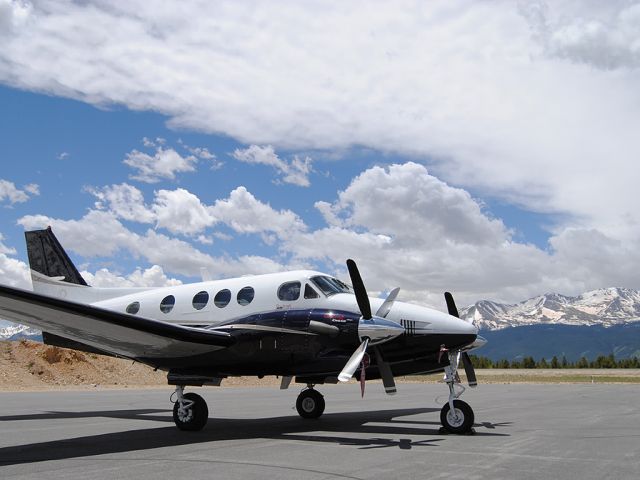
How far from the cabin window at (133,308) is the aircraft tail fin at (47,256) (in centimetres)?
368

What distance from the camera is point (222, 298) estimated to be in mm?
15695

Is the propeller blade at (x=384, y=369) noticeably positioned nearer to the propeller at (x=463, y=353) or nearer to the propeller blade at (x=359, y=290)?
the propeller blade at (x=359, y=290)

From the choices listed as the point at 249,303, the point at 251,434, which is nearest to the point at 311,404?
the point at 251,434

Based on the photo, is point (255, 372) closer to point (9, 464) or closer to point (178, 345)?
point (178, 345)

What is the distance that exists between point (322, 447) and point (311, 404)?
6175 millimetres

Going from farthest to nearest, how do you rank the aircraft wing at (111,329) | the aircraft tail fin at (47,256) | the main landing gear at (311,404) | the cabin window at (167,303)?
the aircraft tail fin at (47,256)
the main landing gear at (311,404)
the cabin window at (167,303)
the aircraft wing at (111,329)

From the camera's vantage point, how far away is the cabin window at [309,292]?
14.4 m

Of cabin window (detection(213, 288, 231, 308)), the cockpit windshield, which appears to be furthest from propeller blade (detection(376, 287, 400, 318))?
cabin window (detection(213, 288, 231, 308))

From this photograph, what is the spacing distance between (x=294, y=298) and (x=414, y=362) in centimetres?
305

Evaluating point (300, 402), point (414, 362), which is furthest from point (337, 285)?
point (300, 402)

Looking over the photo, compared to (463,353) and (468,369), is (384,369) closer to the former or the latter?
(463,353)

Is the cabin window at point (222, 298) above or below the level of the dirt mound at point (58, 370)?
above

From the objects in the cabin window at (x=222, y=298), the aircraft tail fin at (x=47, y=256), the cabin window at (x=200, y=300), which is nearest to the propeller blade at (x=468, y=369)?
the cabin window at (x=222, y=298)

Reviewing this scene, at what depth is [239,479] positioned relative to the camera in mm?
8266
